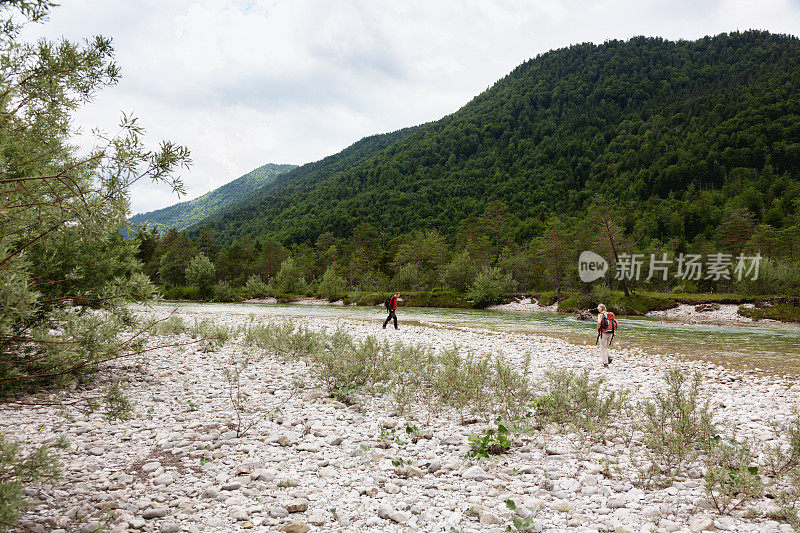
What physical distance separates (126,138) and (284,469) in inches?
222

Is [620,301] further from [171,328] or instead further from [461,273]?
[171,328]

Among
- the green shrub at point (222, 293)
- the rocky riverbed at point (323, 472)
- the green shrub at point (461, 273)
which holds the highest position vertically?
the green shrub at point (461, 273)

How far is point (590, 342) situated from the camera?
75.3 ft

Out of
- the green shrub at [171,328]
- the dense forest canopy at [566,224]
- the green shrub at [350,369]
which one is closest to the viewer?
the green shrub at [350,369]

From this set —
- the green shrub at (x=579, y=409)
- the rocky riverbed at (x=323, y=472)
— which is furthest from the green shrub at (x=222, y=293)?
the green shrub at (x=579, y=409)

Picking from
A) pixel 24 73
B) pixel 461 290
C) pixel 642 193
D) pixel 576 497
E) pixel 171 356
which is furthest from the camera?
pixel 642 193

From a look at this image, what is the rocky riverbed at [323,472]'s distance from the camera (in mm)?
4922

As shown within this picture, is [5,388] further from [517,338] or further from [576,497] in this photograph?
[517,338]

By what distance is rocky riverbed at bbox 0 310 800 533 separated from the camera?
4922 millimetres

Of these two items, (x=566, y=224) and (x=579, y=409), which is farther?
(x=566, y=224)

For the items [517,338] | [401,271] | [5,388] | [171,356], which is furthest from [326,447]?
[401,271]

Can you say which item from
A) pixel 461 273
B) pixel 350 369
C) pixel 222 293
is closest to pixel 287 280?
pixel 222 293

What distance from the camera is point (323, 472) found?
20.6 ft

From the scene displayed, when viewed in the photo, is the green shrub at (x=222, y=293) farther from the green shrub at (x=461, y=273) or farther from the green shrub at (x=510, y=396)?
Answer: the green shrub at (x=510, y=396)
